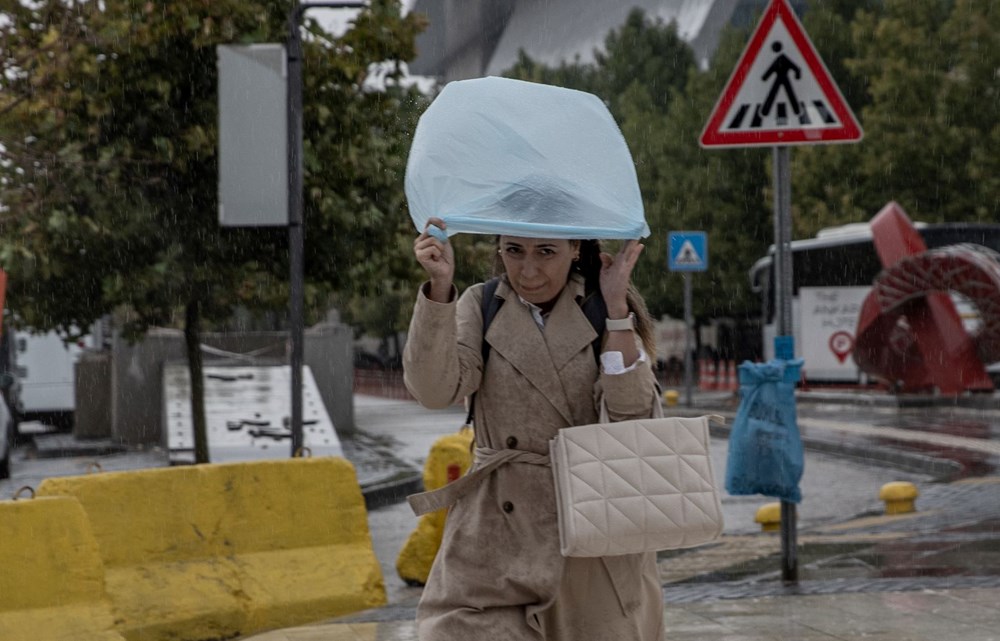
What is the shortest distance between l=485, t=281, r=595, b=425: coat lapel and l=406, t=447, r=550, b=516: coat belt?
131mm

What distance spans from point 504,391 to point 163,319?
43.6 ft

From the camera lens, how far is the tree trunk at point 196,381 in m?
15.5

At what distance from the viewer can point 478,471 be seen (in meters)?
3.69

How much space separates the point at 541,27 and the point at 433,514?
69460 millimetres

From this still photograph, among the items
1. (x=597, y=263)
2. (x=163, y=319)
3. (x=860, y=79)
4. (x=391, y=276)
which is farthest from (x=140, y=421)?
(x=860, y=79)

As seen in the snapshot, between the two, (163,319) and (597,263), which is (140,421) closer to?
(163,319)

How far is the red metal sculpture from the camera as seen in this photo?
23.2 metres

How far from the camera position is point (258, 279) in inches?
596

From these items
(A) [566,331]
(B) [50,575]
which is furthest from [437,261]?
(B) [50,575]

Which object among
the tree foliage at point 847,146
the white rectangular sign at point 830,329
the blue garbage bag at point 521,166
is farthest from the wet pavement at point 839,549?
the tree foliage at point 847,146

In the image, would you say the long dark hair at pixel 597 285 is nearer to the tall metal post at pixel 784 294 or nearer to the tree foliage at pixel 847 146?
the tall metal post at pixel 784 294

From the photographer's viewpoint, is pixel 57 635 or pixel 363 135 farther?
pixel 363 135

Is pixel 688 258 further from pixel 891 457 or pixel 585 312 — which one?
pixel 585 312

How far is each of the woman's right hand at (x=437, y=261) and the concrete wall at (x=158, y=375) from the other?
18.0 metres
